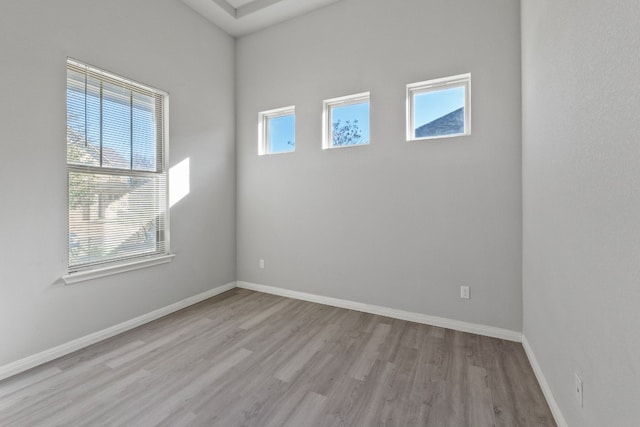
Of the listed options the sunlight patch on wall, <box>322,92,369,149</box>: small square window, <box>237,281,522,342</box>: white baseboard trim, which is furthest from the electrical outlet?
the sunlight patch on wall

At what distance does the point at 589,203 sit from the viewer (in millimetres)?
1231

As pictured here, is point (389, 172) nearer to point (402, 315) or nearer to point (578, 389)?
point (402, 315)

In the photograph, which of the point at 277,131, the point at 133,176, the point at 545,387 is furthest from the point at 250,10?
the point at 545,387

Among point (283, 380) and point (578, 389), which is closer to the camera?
point (578, 389)

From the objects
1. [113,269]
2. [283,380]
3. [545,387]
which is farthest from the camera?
[113,269]

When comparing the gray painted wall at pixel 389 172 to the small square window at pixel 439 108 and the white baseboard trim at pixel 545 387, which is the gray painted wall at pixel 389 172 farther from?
the white baseboard trim at pixel 545 387

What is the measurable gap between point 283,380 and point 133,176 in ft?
8.06

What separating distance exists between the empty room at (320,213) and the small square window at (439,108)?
24 millimetres

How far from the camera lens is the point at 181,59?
3320 mm

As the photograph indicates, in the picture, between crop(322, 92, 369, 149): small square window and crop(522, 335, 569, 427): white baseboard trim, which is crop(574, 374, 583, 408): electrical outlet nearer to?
crop(522, 335, 569, 427): white baseboard trim

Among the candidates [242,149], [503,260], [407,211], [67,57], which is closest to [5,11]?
[67,57]

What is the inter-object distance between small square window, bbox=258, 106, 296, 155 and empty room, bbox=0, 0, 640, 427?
0.03 metres

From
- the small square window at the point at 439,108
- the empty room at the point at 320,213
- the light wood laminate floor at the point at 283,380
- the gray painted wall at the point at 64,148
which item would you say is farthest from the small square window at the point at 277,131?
the light wood laminate floor at the point at 283,380

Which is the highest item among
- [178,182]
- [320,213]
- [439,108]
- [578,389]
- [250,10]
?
[250,10]
